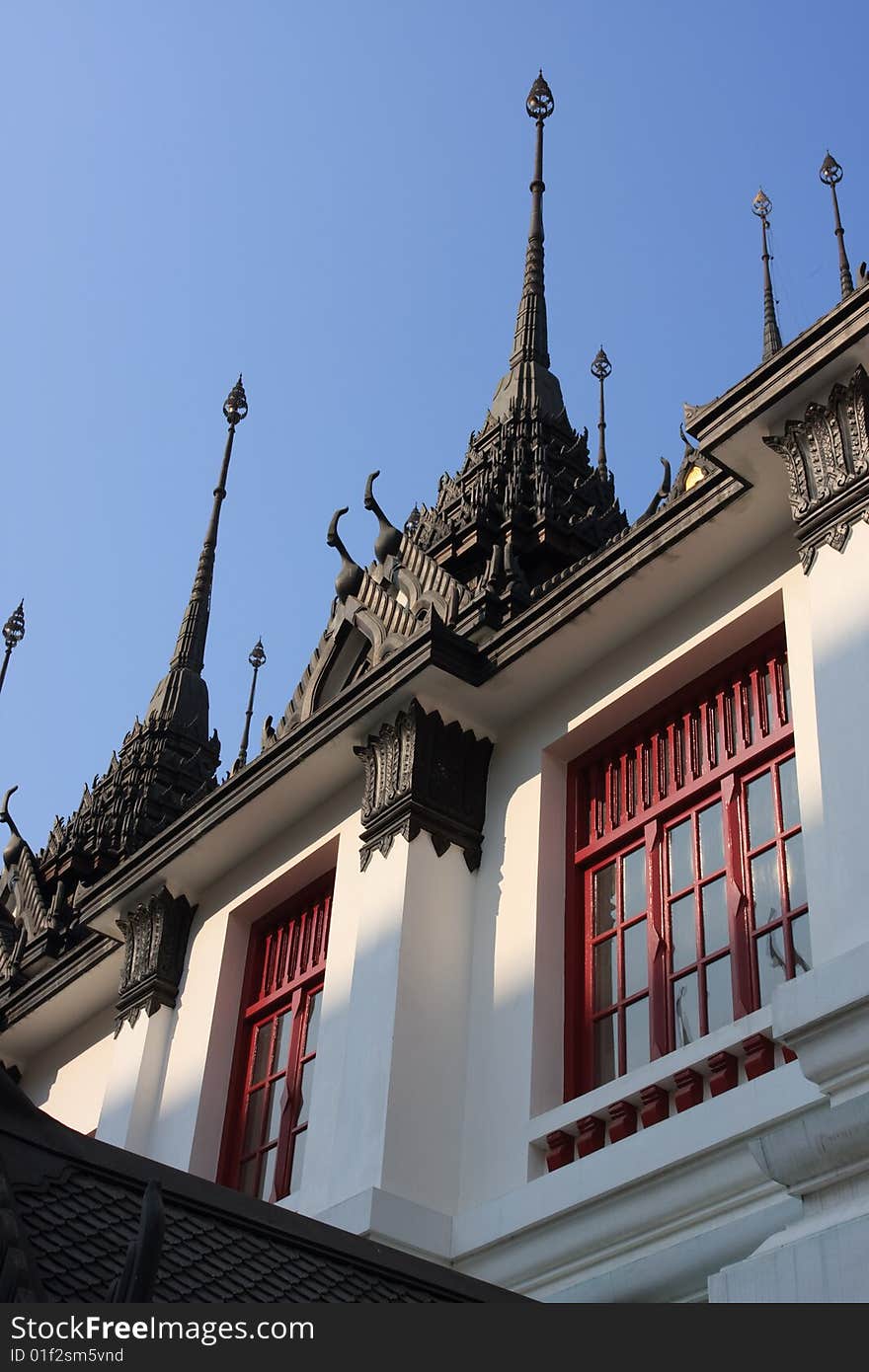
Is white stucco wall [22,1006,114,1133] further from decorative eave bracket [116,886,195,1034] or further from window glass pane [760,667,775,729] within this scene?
window glass pane [760,667,775,729]

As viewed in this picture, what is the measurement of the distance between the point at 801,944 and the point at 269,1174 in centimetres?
426

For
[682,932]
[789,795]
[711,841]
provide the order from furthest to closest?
[711,841] < [682,932] < [789,795]

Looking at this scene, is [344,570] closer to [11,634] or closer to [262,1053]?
[262,1053]

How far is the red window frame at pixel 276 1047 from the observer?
37.0 ft

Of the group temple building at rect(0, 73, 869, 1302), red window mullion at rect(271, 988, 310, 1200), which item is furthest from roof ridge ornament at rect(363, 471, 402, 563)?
red window mullion at rect(271, 988, 310, 1200)

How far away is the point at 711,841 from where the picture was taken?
9.54 m

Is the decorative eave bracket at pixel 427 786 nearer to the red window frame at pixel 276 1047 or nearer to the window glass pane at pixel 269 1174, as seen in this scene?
the red window frame at pixel 276 1047

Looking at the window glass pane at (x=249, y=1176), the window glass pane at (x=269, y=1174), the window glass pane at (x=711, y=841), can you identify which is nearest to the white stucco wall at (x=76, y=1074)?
the window glass pane at (x=249, y=1176)

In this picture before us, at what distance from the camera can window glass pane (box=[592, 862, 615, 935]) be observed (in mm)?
10078

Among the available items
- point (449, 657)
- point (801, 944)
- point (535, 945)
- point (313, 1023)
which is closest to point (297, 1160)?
point (313, 1023)

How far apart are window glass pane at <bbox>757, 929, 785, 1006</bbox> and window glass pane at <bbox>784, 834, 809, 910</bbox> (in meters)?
0.18

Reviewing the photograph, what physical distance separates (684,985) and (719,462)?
8.83 ft

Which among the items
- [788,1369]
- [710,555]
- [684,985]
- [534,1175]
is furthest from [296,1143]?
[788,1369]

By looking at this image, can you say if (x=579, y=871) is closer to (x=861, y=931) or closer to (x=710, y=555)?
(x=710, y=555)
